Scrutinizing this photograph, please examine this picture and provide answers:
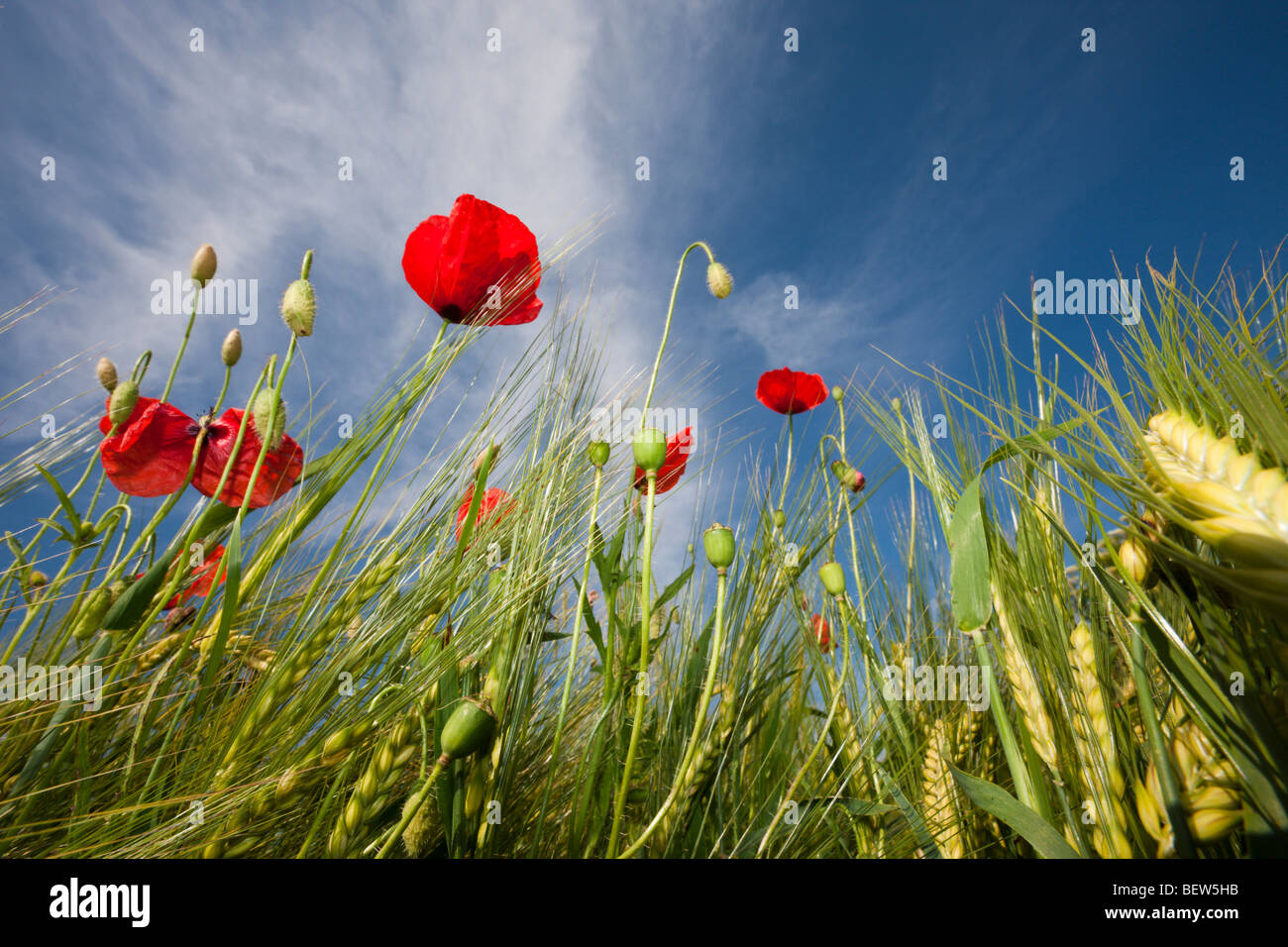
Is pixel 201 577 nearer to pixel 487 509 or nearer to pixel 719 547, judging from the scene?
pixel 487 509

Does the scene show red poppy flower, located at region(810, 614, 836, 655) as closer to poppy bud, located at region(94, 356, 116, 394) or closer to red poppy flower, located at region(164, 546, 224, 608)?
red poppy flower, located at region(164, 546, 224, 608)

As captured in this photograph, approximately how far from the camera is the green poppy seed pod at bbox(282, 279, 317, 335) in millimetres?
604

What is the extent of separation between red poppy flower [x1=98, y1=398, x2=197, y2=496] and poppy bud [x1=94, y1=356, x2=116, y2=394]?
8 centimetres

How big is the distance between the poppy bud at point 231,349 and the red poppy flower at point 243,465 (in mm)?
55

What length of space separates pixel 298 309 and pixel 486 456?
23cm

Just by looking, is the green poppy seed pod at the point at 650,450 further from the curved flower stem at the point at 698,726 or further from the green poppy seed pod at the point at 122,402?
the green poppy seed pod at the point at 122,402

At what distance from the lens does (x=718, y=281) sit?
91 centimetres

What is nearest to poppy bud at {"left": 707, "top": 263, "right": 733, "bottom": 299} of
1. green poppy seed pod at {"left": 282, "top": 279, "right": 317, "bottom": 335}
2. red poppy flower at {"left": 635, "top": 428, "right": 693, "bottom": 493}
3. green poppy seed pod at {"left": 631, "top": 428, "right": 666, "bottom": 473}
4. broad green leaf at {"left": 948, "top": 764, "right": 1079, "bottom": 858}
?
red poppy flower at {"left": 635, "top": 428, "right": 693, "bottom": 493}

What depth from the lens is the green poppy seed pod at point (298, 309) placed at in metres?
0.60

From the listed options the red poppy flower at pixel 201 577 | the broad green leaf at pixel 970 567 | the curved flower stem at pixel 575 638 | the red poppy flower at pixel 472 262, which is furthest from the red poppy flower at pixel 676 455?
the red poppy flower at pixel 201 577

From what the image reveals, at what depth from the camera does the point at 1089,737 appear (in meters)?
0.45

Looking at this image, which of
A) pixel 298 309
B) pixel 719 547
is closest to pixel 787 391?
pixel 719 547
